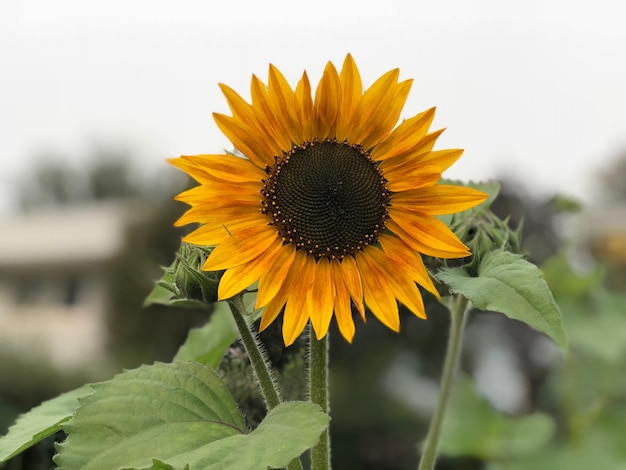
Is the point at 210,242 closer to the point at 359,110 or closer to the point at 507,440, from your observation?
the point at 359,110

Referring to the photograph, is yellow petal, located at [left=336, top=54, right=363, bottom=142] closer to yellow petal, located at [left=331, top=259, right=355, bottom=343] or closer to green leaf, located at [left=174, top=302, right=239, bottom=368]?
yellow petal, located at [left=331, top=259, right=355, bottom=343]

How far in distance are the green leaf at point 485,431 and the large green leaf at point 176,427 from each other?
1.40 m

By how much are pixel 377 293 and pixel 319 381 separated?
0.24 feet

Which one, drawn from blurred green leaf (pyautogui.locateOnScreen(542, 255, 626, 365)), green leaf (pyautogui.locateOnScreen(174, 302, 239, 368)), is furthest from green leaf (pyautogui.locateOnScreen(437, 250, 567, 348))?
blurred green leaf (pyautogui.locateOnScreen(542, 255, 626, 365))

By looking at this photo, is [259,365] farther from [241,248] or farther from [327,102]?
[327,102]

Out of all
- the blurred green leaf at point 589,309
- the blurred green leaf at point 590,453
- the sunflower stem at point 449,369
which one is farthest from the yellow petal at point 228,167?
the blurred green leaf at point 590,453

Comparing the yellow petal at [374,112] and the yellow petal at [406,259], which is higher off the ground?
the yellow petal at [374,112]

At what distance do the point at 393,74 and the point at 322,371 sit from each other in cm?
21

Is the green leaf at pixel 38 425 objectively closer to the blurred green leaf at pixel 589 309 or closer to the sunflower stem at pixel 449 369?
the sunflower stem at pixel 449 369

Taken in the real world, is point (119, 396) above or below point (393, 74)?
below

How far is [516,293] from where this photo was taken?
52 centimetres

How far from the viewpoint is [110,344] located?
15.5 feet

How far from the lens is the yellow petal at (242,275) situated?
538mm

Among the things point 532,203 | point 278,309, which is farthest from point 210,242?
point 532,203
